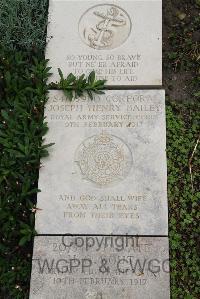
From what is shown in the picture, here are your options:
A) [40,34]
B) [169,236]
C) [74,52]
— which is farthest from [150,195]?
[40,34]

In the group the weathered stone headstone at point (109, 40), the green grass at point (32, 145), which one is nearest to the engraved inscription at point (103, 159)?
the green grass at point (32, 145)

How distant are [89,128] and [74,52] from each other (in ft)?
3.05

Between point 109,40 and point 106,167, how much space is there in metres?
1.50

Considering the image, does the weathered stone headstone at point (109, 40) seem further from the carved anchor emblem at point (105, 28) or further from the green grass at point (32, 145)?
the green grass at point (32, 145)

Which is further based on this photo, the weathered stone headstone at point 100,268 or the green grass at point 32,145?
the green grass at point 32,145

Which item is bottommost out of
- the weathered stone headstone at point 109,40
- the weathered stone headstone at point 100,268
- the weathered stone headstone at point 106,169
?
the weathered stone headstone at point 100,268

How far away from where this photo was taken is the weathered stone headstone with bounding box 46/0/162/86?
468 cm

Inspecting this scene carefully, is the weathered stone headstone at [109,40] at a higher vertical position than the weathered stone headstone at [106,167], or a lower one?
higher

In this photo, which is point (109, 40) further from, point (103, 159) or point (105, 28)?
point (103, 159)

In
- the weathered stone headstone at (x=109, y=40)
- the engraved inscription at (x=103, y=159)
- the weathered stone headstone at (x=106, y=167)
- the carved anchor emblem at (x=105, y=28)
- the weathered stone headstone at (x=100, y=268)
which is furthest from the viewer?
the carved anchor emblem at (x=105, y=28)

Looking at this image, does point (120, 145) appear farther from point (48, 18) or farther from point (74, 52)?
point (48, 18)

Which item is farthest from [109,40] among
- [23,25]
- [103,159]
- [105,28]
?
[103,159]

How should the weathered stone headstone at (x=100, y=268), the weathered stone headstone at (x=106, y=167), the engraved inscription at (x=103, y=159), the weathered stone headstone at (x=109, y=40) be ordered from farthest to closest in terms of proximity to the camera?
the weathered stone headstone at (x=109, y=40) < the engraved inscription at (x=103, y=159) < the weathered stone headstone at (x=106, y=167) < the weathered stone headstone at (x=100, y=268)

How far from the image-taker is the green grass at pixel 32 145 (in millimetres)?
4133
